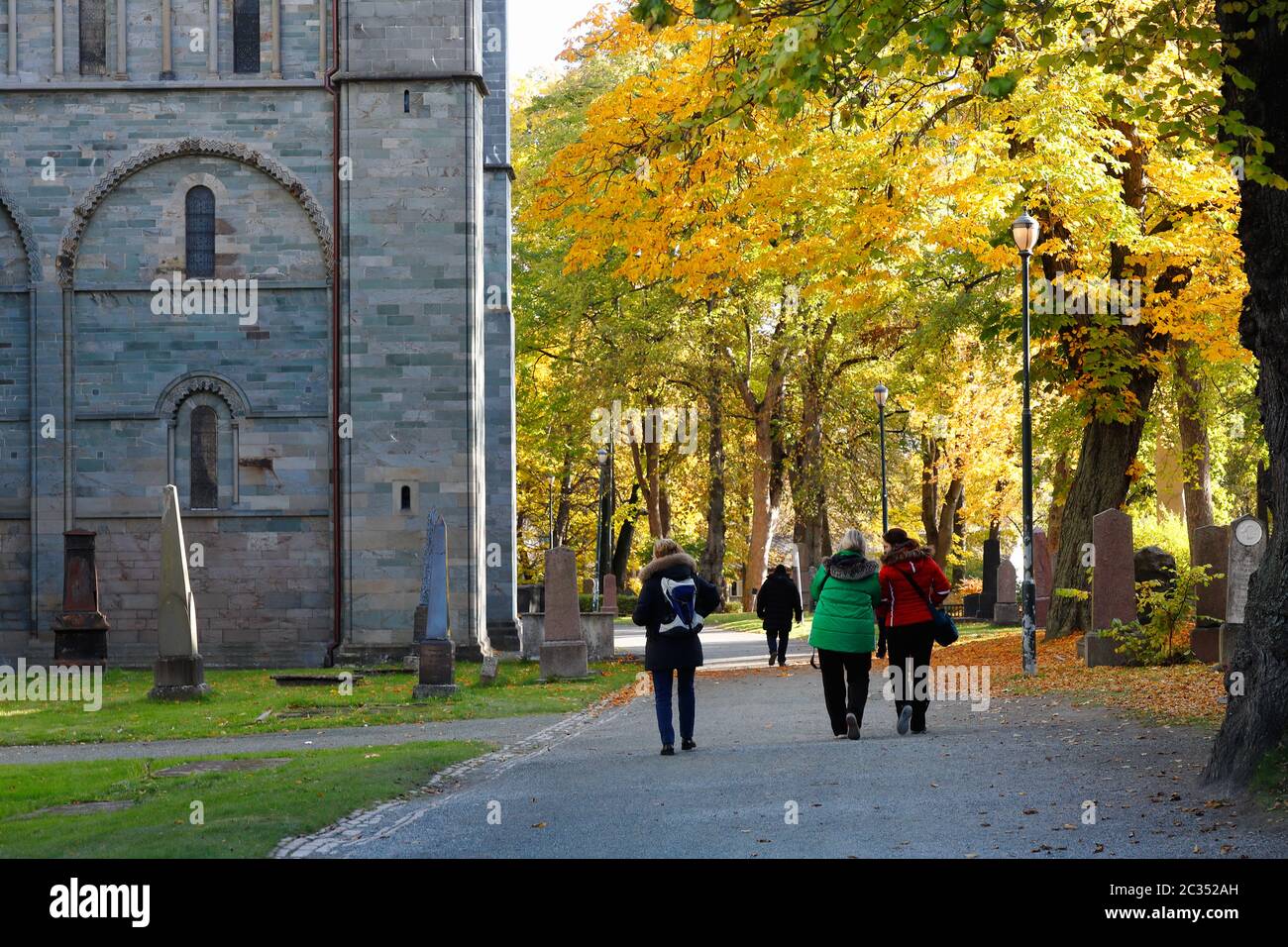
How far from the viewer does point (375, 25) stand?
91.1 ft

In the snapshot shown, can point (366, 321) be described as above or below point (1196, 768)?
above

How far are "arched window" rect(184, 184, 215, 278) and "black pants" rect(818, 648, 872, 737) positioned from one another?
57.9 ft

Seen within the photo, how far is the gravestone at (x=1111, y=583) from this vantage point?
21.5 m

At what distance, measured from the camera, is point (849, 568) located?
1403 centimetres

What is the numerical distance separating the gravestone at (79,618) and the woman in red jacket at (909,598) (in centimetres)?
1511

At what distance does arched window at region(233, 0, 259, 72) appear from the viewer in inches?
1130

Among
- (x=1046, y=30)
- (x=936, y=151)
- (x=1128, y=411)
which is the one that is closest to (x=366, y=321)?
(x=936, y=151)

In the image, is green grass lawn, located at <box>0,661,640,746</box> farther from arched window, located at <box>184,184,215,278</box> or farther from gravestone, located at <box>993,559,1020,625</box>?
gravestone, located at <box>993,559,1020,625</box>

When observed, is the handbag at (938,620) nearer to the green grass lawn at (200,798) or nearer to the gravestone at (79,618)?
the green grass lawn at (200,798)

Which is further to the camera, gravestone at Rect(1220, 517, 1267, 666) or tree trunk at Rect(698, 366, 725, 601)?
tree trunk at Rect(698, 366, 725, 601)

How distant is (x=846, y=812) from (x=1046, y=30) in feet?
19.2

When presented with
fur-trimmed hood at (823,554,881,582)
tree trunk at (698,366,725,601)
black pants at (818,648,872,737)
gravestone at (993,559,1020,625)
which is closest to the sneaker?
black pants at (818,648,872,737)

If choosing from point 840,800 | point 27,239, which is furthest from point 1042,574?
point 840,800
